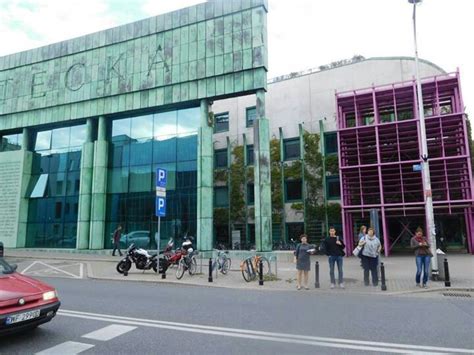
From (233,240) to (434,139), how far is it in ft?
54.2

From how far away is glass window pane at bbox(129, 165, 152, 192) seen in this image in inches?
1045

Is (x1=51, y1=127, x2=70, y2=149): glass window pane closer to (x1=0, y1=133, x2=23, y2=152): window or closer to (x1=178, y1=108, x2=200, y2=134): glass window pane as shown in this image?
(x1=0, y1=133, x2=23, y2=152): window

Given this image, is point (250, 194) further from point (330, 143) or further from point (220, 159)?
point (330, 143)

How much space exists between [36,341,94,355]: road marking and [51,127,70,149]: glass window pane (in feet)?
87.7

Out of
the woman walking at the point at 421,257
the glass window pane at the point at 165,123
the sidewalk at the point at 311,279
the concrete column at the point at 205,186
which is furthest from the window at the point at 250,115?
the woman walking at the point at 421,257

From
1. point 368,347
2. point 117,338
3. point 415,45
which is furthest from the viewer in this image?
point 415,45

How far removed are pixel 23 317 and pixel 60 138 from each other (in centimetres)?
2736

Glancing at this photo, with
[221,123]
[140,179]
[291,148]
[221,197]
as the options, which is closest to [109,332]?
[140,179]

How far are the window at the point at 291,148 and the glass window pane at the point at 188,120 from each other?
8992mm

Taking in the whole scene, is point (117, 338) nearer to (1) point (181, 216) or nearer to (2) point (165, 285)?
(2) point (165, 285)

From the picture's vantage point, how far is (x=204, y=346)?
17.8ft

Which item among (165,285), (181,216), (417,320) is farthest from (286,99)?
(417,320)

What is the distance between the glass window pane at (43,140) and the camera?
30.2m

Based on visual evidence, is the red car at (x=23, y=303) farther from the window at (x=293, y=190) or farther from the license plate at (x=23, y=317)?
the window at (x=293, y=190)
